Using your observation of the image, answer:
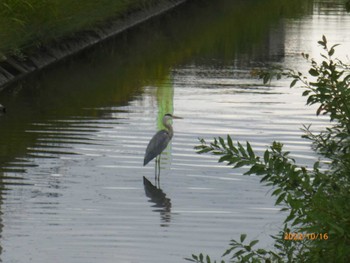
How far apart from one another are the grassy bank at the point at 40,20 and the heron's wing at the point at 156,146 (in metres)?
8.34

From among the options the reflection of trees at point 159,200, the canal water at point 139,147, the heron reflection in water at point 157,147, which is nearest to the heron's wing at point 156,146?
the heron reflection in water at point 157,147

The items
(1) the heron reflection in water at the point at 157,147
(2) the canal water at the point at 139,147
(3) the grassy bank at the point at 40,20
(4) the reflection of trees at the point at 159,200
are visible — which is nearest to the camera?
(2) the canal water at the point at 139,147

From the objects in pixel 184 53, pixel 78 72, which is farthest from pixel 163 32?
pixel 78 72

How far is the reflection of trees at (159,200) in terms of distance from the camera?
14.8m

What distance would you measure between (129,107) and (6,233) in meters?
10.4

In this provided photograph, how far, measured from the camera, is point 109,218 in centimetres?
1445

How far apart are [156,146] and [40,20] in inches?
468

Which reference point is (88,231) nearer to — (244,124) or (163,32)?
(244,124)

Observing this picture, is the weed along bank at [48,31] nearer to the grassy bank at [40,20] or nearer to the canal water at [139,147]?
the grassy bank at [40,20]

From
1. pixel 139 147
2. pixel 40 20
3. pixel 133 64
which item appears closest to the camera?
pixel 139 147

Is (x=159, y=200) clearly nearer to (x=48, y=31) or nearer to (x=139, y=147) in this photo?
(x=139, y=147)

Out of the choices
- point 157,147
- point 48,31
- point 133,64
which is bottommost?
point 157,147

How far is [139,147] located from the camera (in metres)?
19.2

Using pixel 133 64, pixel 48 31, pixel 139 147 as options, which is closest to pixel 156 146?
pixel 139 147
